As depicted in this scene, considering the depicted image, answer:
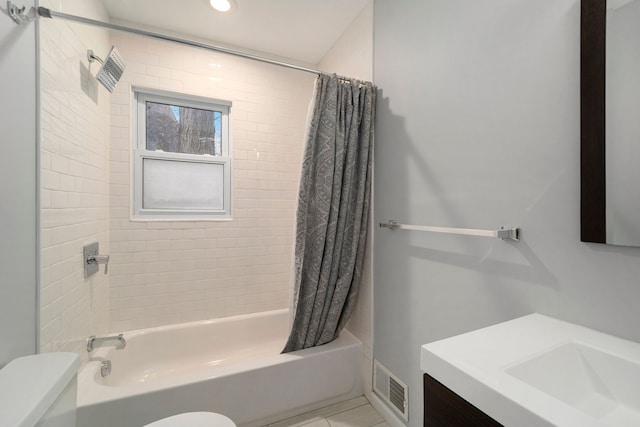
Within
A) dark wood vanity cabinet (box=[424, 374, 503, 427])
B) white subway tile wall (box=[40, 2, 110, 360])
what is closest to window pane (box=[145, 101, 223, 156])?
white subway tile wall (box=[40, 2, 110, 360])

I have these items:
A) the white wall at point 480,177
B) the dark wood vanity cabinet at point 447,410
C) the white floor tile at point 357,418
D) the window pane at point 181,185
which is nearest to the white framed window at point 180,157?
the window pane at point 181,185

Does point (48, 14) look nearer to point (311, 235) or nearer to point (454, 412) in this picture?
point (311, 235)

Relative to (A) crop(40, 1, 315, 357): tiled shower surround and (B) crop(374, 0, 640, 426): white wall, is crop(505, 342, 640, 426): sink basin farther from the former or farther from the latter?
(A) crop(40, 1, 315, 357): tiled shower surround

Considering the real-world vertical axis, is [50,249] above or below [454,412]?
above

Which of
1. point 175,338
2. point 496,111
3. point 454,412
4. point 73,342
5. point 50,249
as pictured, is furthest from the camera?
point 175,338

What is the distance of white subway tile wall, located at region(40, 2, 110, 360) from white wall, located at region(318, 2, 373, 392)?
5.33 ft

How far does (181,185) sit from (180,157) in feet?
0.73

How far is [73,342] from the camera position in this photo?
1379mm

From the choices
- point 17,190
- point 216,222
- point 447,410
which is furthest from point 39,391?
point 216,222

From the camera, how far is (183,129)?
2176 millimetres

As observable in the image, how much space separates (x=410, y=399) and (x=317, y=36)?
2559 millimetres

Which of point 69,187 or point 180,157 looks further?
point 180,157

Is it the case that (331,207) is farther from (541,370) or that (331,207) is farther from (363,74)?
(541,370)

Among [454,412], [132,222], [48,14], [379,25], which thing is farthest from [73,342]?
[379,25]
